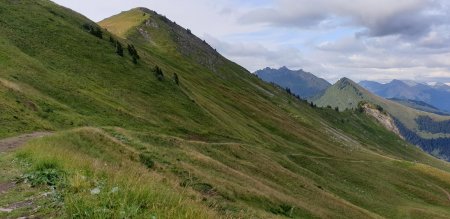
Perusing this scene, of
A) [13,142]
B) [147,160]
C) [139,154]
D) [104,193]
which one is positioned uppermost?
[104,193]

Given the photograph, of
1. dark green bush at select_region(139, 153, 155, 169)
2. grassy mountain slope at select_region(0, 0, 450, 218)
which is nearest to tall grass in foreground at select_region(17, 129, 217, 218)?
grassy mountain slope at select_region(0, 0, 450, 218)

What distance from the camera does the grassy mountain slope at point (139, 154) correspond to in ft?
40.1

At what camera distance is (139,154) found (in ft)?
101

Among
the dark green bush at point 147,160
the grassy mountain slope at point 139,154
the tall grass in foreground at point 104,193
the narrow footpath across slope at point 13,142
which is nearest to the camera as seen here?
the tall grass in foreground at point 104,193

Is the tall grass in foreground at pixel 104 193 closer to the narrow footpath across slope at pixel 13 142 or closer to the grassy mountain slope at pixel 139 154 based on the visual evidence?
the grassy mountain slope at pixel 139 154

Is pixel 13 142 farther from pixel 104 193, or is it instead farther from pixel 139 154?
pixel 104 193

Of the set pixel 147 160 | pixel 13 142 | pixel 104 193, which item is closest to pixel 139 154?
pixel 147 160

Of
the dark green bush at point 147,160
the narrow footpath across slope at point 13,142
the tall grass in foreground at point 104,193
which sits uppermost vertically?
the tall grass in foreground at point 104,193

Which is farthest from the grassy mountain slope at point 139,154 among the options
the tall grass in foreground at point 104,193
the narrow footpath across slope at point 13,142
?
the narrow footpath across slope at point 13,142

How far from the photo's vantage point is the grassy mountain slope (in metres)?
12.2

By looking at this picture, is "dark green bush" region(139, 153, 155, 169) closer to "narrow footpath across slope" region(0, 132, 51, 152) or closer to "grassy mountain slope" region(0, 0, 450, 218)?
"grassy mountain slope" region(0, 0, 450, 218)

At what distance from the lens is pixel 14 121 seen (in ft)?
124

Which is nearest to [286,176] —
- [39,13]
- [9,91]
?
[9,91]

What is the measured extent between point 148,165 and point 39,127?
632 inches
